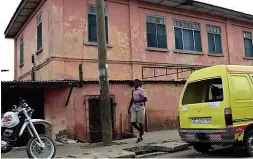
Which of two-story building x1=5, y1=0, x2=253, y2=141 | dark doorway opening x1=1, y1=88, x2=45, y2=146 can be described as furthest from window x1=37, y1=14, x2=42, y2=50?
dark doorway opening x1=1, y1=88, x2=45, y2=146

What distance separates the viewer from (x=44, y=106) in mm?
10969

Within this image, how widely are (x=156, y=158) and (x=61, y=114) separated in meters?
4.36

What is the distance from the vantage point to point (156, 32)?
52.0 feet

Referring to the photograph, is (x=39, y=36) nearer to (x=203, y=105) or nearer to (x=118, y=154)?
(x=118, y=154)

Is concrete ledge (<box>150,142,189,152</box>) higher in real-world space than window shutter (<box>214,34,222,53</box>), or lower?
lower

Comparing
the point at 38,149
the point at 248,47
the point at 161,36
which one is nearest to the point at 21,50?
the point at 161,36

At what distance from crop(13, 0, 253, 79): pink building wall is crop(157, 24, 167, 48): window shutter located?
25cm

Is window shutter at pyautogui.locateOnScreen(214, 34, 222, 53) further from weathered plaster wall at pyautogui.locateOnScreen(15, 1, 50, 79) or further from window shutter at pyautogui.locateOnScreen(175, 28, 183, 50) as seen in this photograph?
weathered plaster wall at pyautogui.locateOnScreen(15, 1, 50, 79)

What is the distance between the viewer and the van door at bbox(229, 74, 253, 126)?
23.2ft

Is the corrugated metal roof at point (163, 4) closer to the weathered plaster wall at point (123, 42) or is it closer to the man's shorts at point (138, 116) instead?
the weathered plaster wall at point (123, 42)

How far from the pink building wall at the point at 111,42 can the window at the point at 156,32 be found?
0.86 ft

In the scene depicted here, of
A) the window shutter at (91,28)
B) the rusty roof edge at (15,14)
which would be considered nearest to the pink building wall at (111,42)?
the window shutter at (91,28)

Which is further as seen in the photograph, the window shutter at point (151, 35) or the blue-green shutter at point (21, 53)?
the blue-green shutter at point (21, 53)

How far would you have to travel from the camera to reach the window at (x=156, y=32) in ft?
51.2
